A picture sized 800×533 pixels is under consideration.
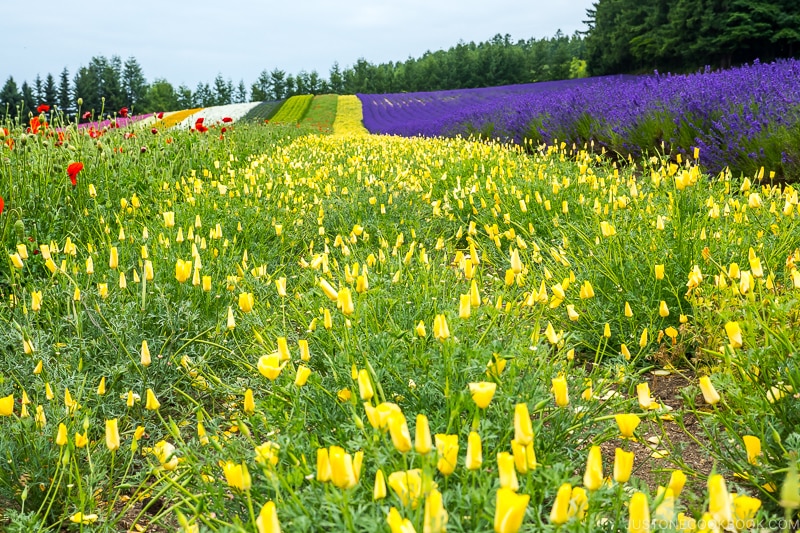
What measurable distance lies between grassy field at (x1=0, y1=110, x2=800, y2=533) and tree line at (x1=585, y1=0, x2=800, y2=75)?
22369 millimetres

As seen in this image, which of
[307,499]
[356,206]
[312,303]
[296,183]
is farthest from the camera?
[296,183]

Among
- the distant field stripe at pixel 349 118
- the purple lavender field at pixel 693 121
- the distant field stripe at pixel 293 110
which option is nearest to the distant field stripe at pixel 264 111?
the distant field stripe at pixel 293 110

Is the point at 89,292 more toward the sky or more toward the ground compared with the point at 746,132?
more toward the ground

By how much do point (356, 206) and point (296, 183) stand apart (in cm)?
109

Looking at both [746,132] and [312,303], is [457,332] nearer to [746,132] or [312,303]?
[312,303]

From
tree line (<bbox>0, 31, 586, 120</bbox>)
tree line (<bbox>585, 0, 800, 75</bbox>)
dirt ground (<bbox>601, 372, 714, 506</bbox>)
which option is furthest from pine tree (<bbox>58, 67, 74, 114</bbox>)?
dirt ground (<bbox>601, 372, 714, 506</bbox>)

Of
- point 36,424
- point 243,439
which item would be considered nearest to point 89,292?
point 36,424

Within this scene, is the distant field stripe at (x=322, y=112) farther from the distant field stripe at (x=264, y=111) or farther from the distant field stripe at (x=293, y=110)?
the distant field stripe at (x=264, y=111)

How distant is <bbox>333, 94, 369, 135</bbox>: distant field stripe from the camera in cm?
2092

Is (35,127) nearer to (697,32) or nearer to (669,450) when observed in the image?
(669,450)

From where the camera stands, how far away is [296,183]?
5598 mm

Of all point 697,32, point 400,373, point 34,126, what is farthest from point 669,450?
point 697,32

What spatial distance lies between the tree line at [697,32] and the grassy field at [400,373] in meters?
22.4

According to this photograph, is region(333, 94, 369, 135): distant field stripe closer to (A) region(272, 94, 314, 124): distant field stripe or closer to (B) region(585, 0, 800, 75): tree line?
(A) region(272, 94, 314, 124): distant field stripe
